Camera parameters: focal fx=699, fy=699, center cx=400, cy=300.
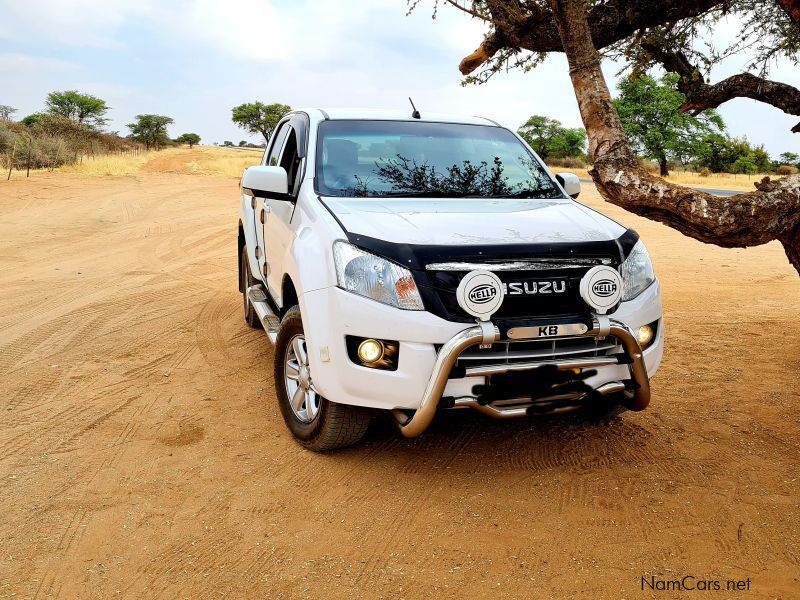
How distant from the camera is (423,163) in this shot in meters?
4.73

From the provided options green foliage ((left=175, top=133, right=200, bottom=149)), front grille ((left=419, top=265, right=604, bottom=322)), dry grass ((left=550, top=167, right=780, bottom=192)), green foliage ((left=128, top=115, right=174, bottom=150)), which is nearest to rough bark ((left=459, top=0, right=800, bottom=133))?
front grille ((left=419, top=265, right=604, bottom=322))

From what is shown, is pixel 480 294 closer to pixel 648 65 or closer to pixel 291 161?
pixel 291 161

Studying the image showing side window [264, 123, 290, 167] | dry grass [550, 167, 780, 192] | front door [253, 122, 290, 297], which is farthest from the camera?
dry grass [550, 167, 780, 192]

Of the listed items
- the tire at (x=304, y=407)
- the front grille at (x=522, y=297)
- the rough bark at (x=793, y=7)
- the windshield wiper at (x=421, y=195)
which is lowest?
the tire at (x=304, y=407)

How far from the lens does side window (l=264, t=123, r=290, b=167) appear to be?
19.0ft

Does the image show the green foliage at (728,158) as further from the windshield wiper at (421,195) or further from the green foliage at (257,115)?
the windshield wiper at (421,195)

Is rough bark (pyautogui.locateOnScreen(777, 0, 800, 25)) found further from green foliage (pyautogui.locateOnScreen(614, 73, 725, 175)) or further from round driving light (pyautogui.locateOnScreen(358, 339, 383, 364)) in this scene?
green foliage (pyautogui.locateOnScreen(614, 73, 725, 175))

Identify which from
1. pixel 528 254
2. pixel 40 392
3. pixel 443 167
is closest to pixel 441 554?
pixel 528 254

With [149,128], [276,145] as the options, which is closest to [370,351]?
[276,145]

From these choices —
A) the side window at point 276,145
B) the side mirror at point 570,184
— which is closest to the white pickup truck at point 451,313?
the side mirror at point 570,184

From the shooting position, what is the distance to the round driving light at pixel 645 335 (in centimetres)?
377

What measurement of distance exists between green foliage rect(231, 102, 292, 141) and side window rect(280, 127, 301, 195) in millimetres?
49601

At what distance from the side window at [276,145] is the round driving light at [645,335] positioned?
328 centimetres

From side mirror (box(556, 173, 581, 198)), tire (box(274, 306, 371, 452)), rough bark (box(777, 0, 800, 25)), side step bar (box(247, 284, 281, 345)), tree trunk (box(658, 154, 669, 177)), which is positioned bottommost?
tire (box(274, 306, 371, 452))
